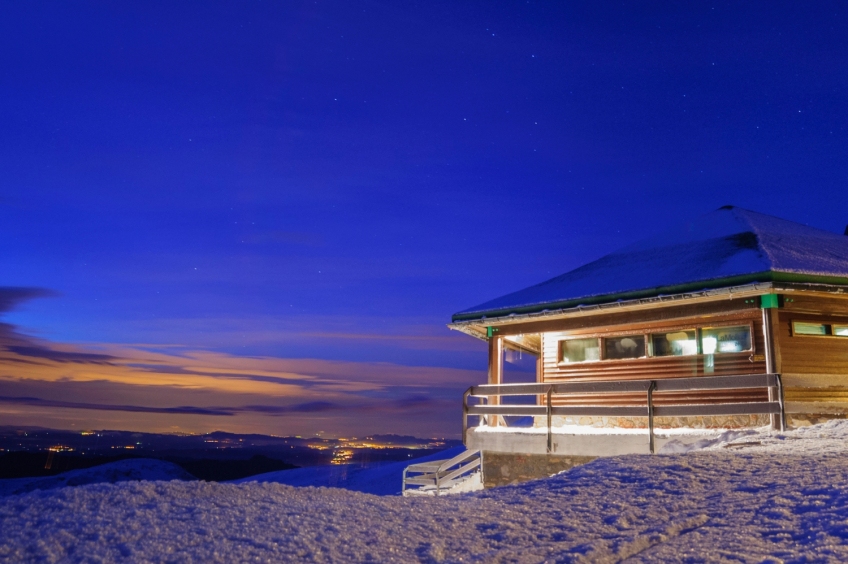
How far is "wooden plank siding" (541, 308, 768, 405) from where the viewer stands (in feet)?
48.5

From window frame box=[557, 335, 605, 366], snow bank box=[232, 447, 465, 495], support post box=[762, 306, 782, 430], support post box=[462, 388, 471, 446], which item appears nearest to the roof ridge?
support post box=[762, 306, 782, 430]

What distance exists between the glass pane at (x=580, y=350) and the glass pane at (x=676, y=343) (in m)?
1.59

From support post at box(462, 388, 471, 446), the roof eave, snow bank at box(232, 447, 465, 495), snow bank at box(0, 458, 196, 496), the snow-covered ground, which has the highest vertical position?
the roof eave

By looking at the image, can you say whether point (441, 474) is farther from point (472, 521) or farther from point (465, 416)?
point (472, 521)

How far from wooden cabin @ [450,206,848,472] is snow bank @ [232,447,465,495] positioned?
55.3 feet

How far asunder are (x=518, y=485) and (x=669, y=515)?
258cm

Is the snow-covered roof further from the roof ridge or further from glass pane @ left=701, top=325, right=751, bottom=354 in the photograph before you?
glass pane @ left=701, top=325, right=751, bottom=354

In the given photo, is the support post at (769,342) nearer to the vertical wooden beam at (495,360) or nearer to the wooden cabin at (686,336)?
the wooden cabin at (686,336)

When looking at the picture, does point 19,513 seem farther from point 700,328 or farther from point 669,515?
point 700,328

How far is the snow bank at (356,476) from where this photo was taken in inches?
1396

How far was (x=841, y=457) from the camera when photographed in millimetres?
8891

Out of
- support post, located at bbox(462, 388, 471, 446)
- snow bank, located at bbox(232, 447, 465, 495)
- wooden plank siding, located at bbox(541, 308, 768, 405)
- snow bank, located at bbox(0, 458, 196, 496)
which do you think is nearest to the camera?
wooden plank siding, located at bbox(541, 308, 768, 405)

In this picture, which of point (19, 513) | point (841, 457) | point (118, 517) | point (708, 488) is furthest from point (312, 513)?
point (841, 457)

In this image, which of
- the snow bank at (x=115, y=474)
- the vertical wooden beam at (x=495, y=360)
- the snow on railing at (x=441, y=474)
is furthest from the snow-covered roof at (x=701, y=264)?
the snow bank at (x=115, y=474)
